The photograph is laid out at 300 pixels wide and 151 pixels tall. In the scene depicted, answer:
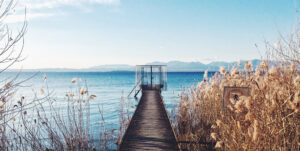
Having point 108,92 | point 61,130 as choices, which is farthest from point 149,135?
point 108,92

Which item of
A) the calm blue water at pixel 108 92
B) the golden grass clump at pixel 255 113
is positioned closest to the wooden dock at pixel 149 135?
the golden grass clump at pixel 255 113

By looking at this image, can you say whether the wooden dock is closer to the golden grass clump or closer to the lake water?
the golden grass clump

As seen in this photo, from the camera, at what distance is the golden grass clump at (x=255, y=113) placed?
2.65 metres

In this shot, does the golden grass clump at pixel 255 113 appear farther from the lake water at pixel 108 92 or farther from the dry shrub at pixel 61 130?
the dry shrub at pixel 61 130

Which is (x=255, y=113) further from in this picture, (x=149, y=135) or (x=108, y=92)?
(x=108, y=92)

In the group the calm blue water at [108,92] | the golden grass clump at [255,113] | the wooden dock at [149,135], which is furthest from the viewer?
the calm blue water at [108,92]

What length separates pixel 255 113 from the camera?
2.93 metres

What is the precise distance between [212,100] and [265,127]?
2.80 meters

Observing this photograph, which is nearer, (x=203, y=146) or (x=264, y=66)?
(x=264, y=66)

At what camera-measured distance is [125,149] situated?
13.5 feet

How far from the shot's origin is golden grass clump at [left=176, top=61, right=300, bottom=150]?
2.65 meters

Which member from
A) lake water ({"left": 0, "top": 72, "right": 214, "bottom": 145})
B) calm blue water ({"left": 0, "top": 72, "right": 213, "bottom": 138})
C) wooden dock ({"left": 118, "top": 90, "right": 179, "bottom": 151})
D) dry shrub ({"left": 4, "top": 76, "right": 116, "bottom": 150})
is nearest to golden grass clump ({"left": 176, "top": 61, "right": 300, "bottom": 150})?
wooden dock ({"left": 118, "top": 90, "right": 179, "bottom": 151})

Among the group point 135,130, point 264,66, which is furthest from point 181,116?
point 264,66

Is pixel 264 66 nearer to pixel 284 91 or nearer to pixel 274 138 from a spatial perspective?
pixel 284 91
